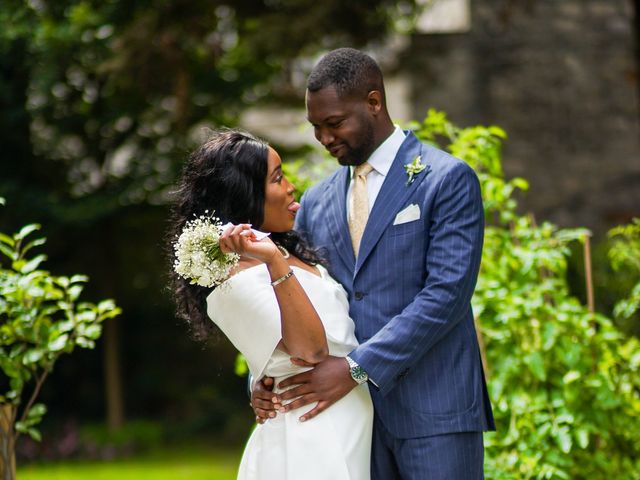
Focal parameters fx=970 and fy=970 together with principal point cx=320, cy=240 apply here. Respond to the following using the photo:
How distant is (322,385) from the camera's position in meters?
2.68

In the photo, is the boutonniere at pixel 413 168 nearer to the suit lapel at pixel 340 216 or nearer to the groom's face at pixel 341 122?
the groom's face at pixel 341 122

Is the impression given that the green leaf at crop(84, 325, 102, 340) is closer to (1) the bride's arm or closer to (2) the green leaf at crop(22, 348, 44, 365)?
(2) the green leaf at crop(22, 348, 44, 365)

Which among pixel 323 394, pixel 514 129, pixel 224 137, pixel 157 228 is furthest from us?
pixel 157 228

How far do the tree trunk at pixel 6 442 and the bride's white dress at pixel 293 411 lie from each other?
1.15 metres

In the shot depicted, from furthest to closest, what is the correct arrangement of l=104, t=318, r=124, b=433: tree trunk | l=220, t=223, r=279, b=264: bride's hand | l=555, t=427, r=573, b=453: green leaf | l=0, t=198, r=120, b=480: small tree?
l=104, t=318, r=124, b=433: tree trunk, l=555, t=427, r=573, b=453: green leaf, l=0, t=198, r=120, b=480: small tree, l=220, t=223, r=279, b=264: bride's hand

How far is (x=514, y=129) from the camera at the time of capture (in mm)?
9859

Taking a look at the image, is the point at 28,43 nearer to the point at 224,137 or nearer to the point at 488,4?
the point at 488,4

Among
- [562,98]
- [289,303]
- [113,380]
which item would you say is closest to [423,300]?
[289,303]

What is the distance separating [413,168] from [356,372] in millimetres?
629

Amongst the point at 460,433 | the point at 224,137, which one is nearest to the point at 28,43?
the point at 224,137

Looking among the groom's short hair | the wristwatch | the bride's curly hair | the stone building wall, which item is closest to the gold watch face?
the wristwatch

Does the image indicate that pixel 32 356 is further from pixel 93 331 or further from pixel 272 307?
pixel 272 307

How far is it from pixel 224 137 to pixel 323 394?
81 cm

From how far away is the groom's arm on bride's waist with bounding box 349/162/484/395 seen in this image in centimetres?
267
